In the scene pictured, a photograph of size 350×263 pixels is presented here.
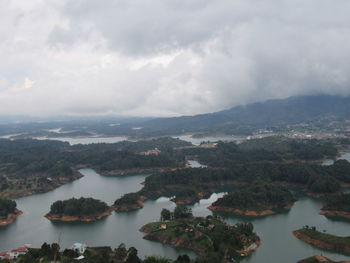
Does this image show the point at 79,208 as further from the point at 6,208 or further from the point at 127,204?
the point at 6,208

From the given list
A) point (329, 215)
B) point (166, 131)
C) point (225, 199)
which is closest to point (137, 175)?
point (225, 199)

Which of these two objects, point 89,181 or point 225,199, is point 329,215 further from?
point 89,181

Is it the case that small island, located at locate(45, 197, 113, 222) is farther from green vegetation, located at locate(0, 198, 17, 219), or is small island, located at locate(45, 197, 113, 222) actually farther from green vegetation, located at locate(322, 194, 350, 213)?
green vegetation, located at locate(322, 194, 350, 213)

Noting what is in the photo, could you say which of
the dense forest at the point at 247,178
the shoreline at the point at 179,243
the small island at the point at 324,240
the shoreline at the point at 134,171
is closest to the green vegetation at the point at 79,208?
the dense forest at the point at 247,178

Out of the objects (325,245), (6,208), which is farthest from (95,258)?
(6,208)

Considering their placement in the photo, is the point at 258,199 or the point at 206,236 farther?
the point at 258,199
